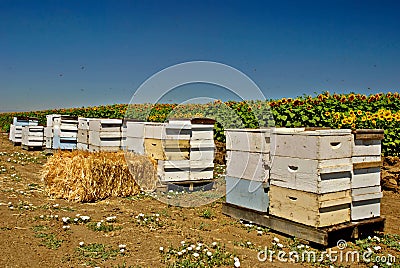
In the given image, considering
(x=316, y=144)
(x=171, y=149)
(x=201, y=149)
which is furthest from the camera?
(x=201, y=149)

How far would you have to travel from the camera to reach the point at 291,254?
501 cm

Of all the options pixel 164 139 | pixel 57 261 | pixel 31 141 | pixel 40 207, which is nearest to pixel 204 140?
pixel 164 139

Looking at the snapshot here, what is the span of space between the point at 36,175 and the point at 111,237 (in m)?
6.03

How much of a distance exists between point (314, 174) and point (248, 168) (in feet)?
3.95

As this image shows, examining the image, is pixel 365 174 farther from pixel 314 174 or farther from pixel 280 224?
pixel 280 224

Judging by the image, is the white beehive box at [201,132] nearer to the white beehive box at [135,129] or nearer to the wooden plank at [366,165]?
the white beehive box at [135,129]

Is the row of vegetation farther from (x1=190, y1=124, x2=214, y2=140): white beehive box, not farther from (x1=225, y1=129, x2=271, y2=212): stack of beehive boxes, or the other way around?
(x1=225, y1=129, x2=271, y2=212): stack of beehive boxes

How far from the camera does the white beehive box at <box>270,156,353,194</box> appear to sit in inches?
202

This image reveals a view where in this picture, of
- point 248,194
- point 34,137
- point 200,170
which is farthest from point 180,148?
point 34,137

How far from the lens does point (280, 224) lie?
5652 millimetres

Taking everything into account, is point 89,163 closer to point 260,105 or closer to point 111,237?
point 111,237

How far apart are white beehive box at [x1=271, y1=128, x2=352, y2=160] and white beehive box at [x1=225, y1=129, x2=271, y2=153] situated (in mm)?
243

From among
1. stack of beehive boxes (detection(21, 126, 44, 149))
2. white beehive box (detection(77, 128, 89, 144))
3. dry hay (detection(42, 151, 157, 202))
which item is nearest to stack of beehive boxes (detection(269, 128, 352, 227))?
dry hay (detection(42, 151, 157, 202))

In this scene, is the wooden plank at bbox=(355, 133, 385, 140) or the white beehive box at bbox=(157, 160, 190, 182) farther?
the white beehive box at bbox=(157, 160, 190, 182)
